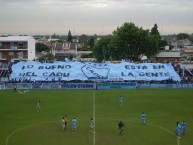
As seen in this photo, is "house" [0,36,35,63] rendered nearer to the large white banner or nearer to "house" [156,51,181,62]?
the large white banner

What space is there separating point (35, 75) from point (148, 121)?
31568 millimetres

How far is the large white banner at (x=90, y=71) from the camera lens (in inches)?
2228

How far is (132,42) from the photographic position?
255 ft

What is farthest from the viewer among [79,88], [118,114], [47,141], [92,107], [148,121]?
[79,88]

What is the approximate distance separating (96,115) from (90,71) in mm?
26034

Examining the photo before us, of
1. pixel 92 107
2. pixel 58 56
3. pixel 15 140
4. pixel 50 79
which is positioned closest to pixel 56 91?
pixel 50 79

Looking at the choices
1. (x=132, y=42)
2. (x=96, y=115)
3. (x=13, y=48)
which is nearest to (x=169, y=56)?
(x=132, y=42)

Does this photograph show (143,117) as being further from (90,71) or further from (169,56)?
(169,56)

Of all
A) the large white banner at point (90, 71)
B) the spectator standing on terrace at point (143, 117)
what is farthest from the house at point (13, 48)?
the spectator standing on terrace at point (143, 117)

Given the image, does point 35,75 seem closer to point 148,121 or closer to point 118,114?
point 118,114

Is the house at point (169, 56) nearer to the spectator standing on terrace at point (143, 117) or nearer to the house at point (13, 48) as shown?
the house at point (13, 48)

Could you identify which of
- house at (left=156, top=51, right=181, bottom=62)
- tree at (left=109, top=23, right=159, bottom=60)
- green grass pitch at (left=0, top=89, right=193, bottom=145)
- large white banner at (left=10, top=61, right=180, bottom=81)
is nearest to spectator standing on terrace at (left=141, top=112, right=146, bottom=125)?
green grass pitch at (left=0, top=89, right=193, bottom=145)

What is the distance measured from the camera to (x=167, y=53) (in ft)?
310

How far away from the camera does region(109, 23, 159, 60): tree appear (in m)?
77.2
